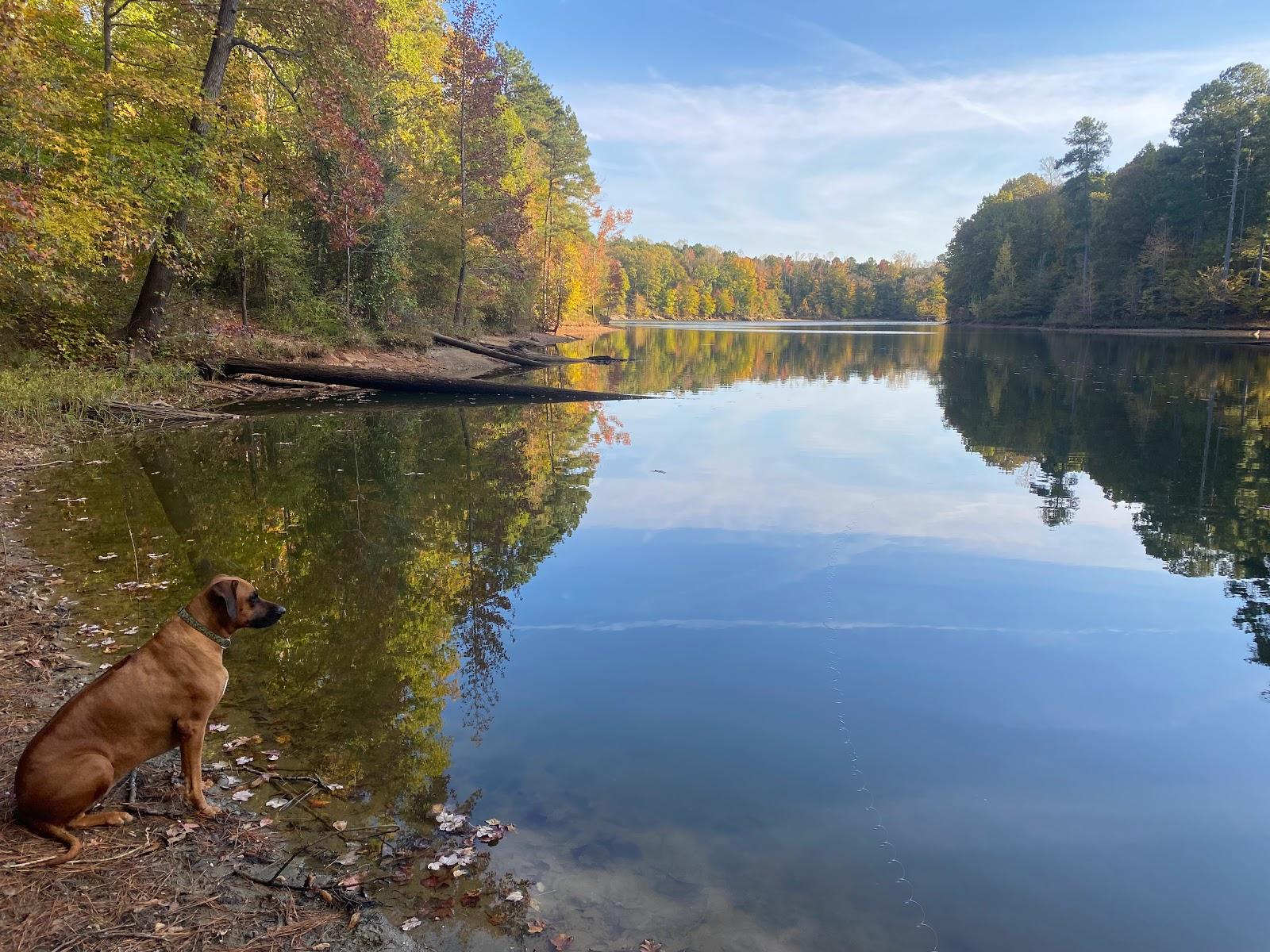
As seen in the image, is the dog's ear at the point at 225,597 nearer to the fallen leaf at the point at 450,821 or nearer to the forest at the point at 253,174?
the fallen leaf at the point at 450,821

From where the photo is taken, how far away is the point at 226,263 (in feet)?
73.7

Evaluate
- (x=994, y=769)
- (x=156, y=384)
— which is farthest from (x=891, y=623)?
(x=156, y=384)

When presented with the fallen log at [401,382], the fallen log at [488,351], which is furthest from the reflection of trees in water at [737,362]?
the fallen log at [401,382]

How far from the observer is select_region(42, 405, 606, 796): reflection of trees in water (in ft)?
16.2

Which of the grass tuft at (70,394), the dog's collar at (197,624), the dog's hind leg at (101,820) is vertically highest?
the grass tuft at (70,394)

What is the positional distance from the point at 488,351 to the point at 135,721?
27.4 metres

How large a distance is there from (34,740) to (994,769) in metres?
5.02

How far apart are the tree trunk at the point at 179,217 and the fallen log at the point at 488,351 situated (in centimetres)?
1174

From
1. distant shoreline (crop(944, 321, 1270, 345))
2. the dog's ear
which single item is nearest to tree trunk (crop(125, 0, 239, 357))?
the dog's ear

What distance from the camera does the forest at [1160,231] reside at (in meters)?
53.5

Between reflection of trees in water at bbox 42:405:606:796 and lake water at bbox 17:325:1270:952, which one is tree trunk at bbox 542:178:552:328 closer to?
reflection of trees in water at bbox 42:405:606:796

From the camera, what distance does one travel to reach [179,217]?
16.8 meters

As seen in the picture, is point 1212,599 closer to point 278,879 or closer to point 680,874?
point 680,874

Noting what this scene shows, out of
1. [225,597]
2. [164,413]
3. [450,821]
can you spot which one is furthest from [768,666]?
[164,413]
